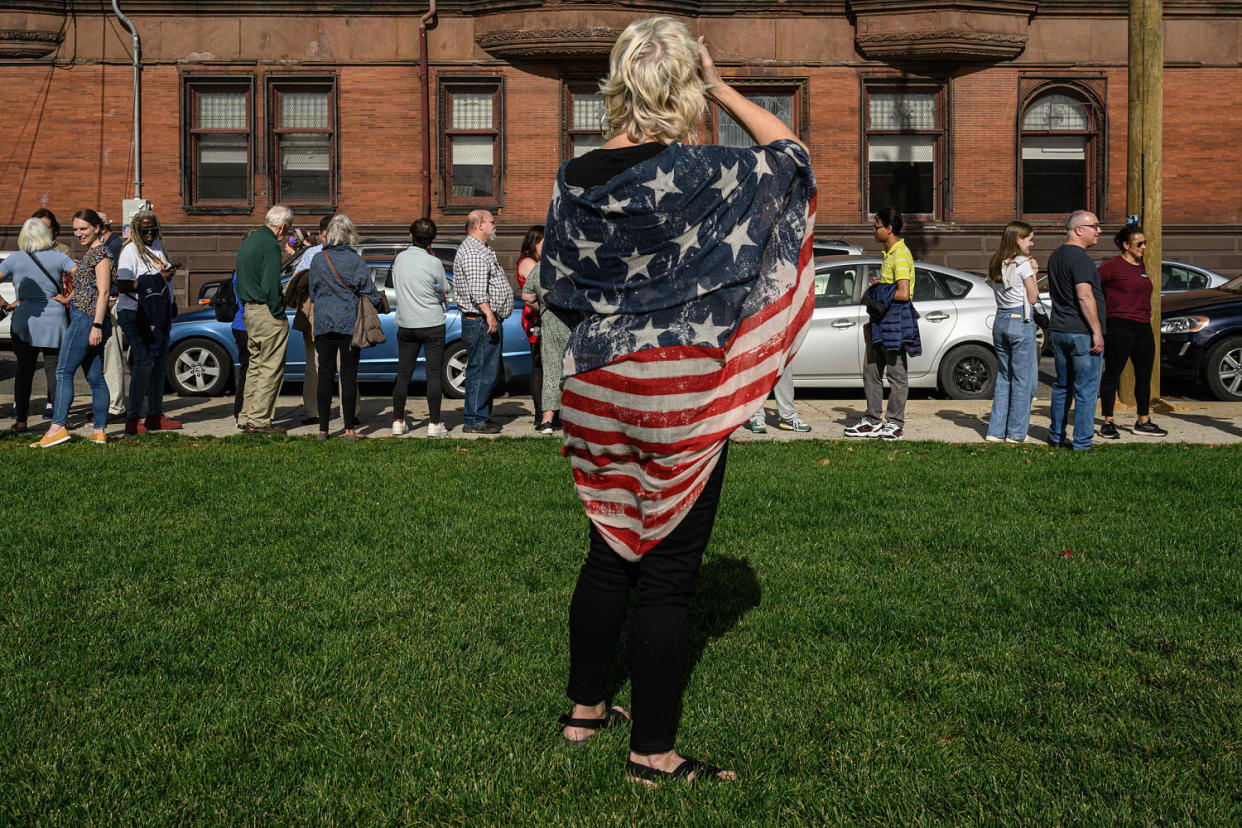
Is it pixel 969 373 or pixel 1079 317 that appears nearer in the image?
pixel 1079 317

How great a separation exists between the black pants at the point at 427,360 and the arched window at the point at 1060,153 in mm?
16083

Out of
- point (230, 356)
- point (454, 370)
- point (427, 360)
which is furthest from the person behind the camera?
point (454, 370)

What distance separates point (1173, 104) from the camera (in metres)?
22.9

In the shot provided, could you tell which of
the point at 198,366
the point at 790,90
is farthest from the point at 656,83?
the point at 790,90

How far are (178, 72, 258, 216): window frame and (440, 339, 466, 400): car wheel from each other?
1090 centimetres

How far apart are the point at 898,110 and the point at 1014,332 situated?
47.6ft

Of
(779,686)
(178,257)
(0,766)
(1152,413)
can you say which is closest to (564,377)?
(779,686)

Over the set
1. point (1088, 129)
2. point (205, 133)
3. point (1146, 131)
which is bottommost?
point (1146, 131)

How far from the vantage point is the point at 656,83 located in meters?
3.09

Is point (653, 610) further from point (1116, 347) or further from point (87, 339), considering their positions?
point (1116, 347)

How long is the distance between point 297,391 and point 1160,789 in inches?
494

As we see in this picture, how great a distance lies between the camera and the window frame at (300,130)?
22.6 metres

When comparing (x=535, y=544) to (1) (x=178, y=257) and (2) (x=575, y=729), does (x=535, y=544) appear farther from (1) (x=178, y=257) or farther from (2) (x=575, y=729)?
(1) (x=178, y=257)

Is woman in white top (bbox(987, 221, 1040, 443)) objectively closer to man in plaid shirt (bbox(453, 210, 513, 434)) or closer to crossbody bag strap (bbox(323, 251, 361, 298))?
man in plaid shirt (bbox(453, 210, 513, 434))
